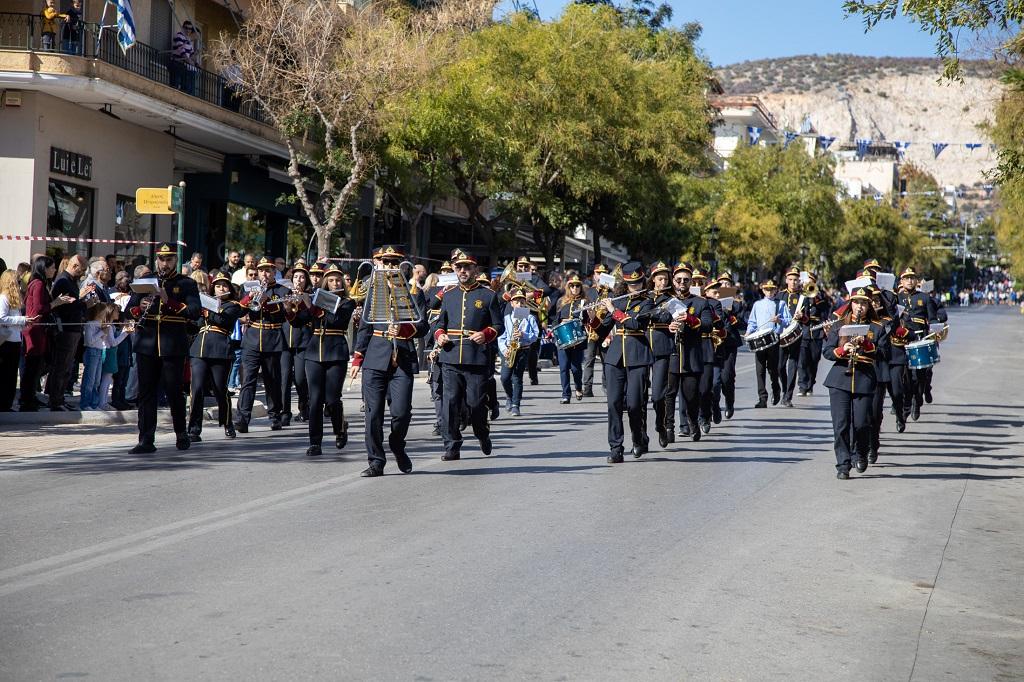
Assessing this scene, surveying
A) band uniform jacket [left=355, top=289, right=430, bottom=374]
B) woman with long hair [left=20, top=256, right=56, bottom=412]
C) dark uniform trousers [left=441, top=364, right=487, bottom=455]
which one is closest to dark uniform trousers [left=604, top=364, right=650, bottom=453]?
dark uniform trousers [left=441, top=364, right=487, bottom=455]

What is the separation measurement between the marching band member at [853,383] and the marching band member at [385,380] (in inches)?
152

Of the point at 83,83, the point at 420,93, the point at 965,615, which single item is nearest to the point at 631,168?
the point at 420,93

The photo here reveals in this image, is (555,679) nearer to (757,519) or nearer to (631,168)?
(757,519)

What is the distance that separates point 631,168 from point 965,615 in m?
31.2

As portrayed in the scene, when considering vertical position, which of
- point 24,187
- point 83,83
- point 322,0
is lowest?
point 24,187

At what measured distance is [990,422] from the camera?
19.5 meters

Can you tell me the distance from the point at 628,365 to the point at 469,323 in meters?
1.63

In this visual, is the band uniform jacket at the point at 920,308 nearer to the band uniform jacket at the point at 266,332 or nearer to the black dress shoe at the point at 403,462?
the band uniform jacket at the point at 266,332

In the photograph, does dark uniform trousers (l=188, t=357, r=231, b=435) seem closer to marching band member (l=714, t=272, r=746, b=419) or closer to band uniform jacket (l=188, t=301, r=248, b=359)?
band uniform jacket (l=188, t=301, r=248, b=359)

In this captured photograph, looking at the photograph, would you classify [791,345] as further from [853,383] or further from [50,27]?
[50,27]

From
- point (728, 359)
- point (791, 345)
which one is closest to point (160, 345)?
point (728, 359)

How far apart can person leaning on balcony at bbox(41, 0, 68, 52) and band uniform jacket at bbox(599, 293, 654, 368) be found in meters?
15.0

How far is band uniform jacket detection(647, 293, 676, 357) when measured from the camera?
1434 centimetres

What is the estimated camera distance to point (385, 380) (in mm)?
11797
